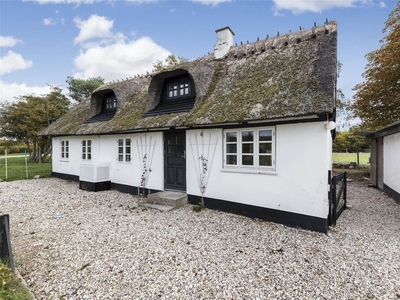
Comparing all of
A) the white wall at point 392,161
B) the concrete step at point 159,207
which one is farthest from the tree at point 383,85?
the concrete step at point 159,207

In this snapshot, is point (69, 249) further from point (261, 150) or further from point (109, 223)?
point (261, 150)

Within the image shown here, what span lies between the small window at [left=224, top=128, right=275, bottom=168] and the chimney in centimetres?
434

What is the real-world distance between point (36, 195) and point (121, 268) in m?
7.36

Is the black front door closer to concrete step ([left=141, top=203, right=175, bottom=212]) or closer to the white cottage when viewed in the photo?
the white cottage

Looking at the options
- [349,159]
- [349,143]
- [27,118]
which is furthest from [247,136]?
[349,143]

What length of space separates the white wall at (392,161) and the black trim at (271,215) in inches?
194

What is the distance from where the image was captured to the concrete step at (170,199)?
6.68 meters

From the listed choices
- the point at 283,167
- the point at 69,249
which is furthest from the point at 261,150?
the point at 69,249

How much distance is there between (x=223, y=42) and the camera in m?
8.82

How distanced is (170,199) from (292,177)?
3.69 metres

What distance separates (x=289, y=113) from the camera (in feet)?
15.7

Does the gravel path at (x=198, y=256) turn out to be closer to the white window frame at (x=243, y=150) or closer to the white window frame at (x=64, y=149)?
the white window frame at (x=243, y=150)

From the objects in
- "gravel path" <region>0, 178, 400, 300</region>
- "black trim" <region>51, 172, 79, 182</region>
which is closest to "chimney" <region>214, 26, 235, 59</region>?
"gravel path" <region>0, 178, 400, 300</region>

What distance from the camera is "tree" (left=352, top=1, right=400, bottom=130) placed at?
10943mm
